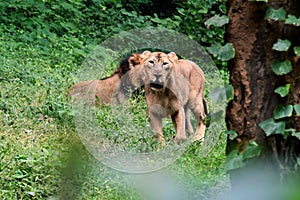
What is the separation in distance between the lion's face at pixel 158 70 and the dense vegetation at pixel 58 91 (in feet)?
3.33

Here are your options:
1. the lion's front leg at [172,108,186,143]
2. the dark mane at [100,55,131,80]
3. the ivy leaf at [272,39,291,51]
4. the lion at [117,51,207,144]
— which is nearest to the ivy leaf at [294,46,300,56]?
the ivy leaf at [272,39,291,51]

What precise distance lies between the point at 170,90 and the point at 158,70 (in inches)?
11.7

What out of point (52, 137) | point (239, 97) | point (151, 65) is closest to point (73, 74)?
point (151, 65)

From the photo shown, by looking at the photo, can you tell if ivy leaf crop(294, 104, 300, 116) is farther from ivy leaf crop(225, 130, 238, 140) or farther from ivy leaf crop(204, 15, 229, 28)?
ivy leaf crop(204, 15, 229, 28)

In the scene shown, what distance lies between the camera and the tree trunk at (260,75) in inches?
132

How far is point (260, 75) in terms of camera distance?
3434mm

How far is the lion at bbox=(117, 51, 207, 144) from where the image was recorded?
Result: 356 inches

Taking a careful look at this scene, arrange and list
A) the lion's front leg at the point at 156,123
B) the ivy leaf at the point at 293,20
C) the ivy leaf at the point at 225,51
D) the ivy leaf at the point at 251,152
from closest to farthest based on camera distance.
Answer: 1. the ivy leaf at the point at 293,20
2. the ivy leaf at the point at 251,152
3. the ivy leaf at the point at 225,51
4. the lion's front leg at the point at 156,123

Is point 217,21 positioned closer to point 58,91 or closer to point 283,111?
point 283,111

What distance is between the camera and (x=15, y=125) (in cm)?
782

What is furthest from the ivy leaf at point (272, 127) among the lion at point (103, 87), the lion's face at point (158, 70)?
the lion at point (103, 87)

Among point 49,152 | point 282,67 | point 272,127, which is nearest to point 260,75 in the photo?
point 282,67

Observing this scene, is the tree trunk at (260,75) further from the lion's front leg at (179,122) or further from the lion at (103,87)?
the lion at (103,87)

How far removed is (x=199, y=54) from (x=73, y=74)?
3993 millimetres
